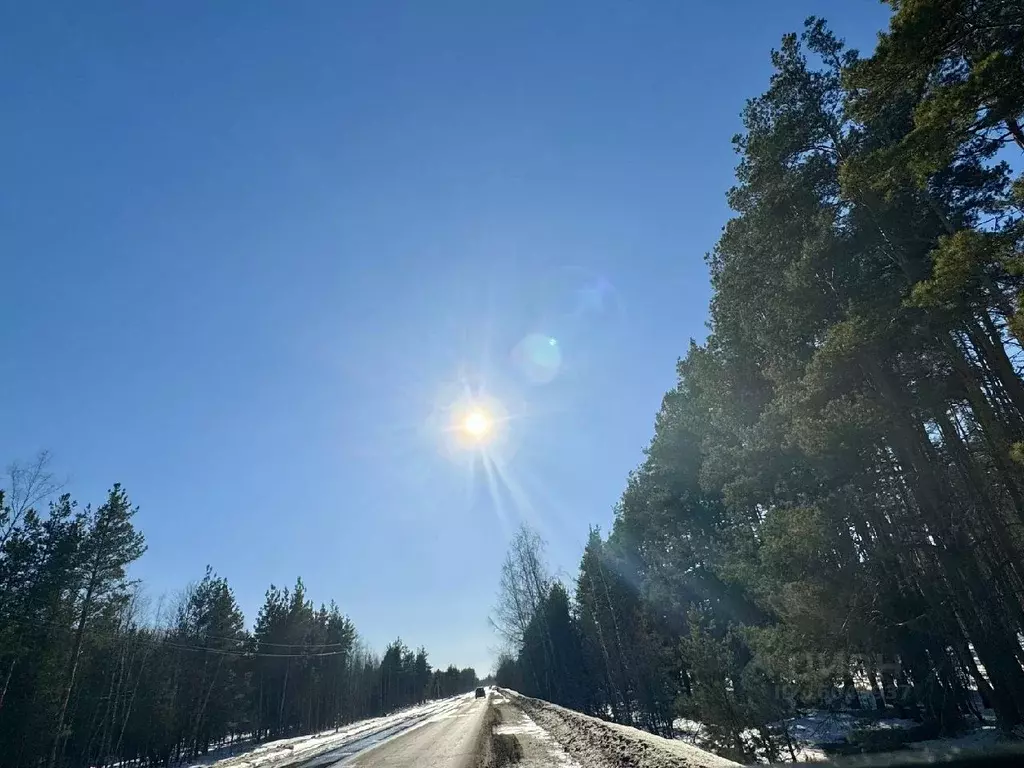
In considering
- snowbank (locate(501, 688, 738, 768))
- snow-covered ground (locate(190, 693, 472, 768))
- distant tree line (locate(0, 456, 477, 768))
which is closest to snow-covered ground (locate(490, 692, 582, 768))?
snowbank (locate(501, 688, 738, 768))

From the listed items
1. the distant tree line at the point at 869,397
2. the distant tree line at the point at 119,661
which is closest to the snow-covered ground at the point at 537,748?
the distant tree line at the point at 869,397

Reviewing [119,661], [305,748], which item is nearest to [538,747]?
[305,748]

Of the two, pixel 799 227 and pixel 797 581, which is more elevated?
pixel 799 227

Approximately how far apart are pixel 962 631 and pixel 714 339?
37.2 feet

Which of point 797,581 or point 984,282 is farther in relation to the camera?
point 797,581

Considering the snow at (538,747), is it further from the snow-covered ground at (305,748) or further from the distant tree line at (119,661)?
the distant tree line at (119,661)

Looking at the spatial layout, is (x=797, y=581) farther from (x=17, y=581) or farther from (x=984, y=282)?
(x=17, y=581)

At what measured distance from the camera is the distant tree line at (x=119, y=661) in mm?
25391

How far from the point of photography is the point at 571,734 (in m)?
17.3

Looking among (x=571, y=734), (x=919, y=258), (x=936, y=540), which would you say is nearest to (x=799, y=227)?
(x=919, y=258)

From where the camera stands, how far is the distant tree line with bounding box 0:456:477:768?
25391mm

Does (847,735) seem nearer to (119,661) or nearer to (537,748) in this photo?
(537,748)

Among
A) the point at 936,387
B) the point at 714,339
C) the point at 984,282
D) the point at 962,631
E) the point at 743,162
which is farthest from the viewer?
the point at 714,339

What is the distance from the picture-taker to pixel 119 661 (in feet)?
125
